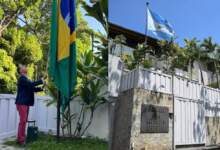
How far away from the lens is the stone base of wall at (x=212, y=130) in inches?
191

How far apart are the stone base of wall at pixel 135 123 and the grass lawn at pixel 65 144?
0.30 meters

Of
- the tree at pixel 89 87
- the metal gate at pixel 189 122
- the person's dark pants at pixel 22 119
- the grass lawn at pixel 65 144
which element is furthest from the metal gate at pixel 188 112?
the person's dark pants at pixel 22 119

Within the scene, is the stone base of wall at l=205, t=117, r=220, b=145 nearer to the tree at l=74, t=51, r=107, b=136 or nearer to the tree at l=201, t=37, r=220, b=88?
the tree at l=201, t=37, r=220, b=88

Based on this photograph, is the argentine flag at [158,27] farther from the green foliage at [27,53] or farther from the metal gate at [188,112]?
the green foliage at [27,53]

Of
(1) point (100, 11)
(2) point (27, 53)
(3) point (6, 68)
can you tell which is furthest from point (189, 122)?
(2) point (27, 53)

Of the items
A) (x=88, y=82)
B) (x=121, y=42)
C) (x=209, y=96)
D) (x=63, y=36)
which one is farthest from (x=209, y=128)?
(x=63, y=36)

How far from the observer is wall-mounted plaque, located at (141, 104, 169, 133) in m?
3.75

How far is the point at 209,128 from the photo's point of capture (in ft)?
16.0

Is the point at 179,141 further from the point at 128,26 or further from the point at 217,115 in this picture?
the point at 128,26

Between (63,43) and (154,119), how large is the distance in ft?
5.82

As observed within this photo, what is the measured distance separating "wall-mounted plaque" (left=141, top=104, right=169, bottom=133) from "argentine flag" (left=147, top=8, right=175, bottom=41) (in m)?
0.99

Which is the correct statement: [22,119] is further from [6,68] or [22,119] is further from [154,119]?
[6,68]

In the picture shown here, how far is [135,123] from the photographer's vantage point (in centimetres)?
364

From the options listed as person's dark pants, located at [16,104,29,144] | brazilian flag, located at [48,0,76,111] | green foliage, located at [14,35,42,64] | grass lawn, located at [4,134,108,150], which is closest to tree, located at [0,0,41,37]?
green foliage, located at [14,35,42,64]
